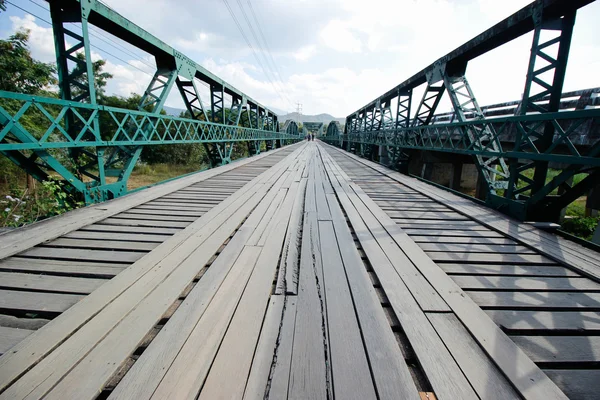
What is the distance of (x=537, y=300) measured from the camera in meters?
1.91

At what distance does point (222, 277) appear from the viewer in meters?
2.09

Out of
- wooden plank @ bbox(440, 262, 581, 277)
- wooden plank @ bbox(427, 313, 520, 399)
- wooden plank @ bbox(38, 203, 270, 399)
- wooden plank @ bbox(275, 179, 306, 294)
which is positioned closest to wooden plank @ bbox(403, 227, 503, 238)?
wooden plank @ bbox(440, 262, 581, 277)

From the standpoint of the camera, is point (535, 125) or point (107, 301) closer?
point (107, 301)

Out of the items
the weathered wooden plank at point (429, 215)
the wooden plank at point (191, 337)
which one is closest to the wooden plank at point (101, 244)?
the wooden plank at point (191, 337)

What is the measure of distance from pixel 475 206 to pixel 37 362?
5479 millimetres

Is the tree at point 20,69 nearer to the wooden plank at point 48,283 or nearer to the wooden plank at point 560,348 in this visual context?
the wooden plank at point 48,283

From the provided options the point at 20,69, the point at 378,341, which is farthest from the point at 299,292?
the point at 20,69

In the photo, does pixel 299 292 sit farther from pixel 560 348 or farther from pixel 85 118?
pixel 85 118

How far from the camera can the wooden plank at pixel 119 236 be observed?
110 inches

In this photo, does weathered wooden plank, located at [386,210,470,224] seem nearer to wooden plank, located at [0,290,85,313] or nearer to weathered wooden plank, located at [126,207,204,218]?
weathered wooden plank, located at [126,207,204,218]

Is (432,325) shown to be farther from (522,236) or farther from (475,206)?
(475,206)

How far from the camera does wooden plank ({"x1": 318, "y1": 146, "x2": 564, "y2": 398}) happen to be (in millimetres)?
1212

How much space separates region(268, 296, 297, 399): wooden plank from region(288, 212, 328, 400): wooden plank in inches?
0.9

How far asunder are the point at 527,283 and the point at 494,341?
1040 millimetres
